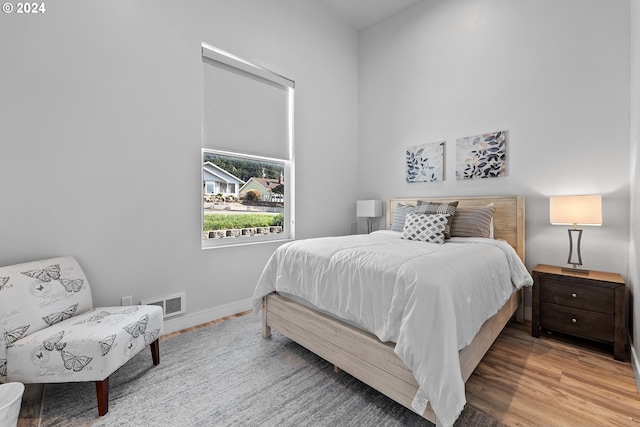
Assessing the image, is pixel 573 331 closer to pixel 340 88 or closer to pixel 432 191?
pixel 432 191

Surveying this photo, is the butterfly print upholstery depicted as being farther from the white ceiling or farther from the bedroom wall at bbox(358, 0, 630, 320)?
the white ceiling

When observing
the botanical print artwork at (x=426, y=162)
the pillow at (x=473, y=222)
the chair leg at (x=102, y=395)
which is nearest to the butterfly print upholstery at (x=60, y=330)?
the chair leg at (x=102, y=395)

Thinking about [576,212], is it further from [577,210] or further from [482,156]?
[482,156]

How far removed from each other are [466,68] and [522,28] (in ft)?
1.83

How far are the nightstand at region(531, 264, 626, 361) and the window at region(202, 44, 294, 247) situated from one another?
8.22ft

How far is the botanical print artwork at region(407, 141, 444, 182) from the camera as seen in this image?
3.37 metres

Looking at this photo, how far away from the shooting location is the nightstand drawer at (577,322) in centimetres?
208

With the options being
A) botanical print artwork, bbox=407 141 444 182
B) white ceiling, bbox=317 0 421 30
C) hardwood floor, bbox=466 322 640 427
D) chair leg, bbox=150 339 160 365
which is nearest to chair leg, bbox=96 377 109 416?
chair leg, bbox=150 339 160 365

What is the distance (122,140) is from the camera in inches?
88.4

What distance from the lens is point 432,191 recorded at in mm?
3461

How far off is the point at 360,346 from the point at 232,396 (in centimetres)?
79

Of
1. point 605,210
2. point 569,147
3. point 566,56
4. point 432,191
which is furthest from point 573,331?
point 566,56

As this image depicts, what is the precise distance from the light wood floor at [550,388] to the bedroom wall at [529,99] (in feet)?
2.93

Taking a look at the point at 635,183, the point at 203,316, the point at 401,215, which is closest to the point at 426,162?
the point at 401,215
